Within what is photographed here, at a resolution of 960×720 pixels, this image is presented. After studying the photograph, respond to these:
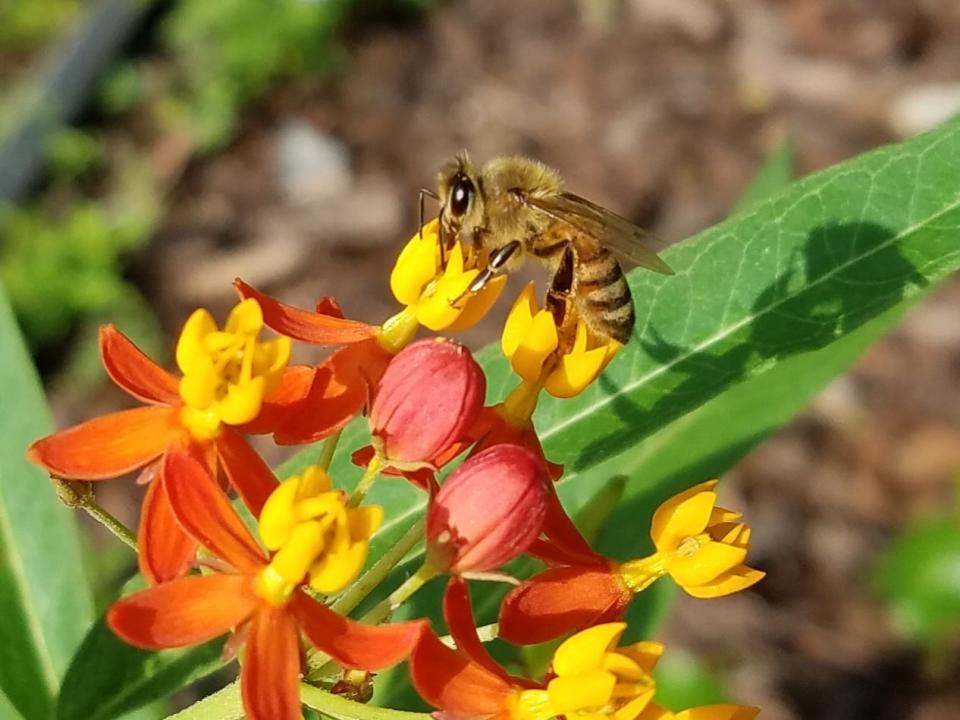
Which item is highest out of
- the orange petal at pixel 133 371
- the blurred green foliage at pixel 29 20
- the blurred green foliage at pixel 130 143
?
the blurred green foliage at pixel 29 20

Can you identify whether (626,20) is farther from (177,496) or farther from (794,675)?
(177,496)

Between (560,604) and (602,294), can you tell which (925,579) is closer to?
(602,294)

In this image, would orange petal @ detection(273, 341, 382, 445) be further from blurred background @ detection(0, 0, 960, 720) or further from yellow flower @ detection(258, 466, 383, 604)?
blurred background @ detection(0, 0, 960, 720)

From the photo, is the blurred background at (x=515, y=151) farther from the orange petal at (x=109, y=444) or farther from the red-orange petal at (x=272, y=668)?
the red-orange petal at (x=272, y=668)

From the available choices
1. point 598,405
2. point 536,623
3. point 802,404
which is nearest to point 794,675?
point 802,404

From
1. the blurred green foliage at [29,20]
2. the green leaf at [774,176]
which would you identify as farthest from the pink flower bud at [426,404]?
the blurred green foliage at [29,20]

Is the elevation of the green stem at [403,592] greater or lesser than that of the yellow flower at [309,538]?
lesser

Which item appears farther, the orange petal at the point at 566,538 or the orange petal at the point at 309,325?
the orange petal at the point at 309,325

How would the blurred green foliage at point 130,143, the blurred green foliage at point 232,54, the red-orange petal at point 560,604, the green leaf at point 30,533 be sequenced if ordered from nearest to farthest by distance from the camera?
the red-orange petal at point 560,604
the green leaf at point 30,533
the blurred green foliage at point 130,143
the blurred green foliage at point 232,54
